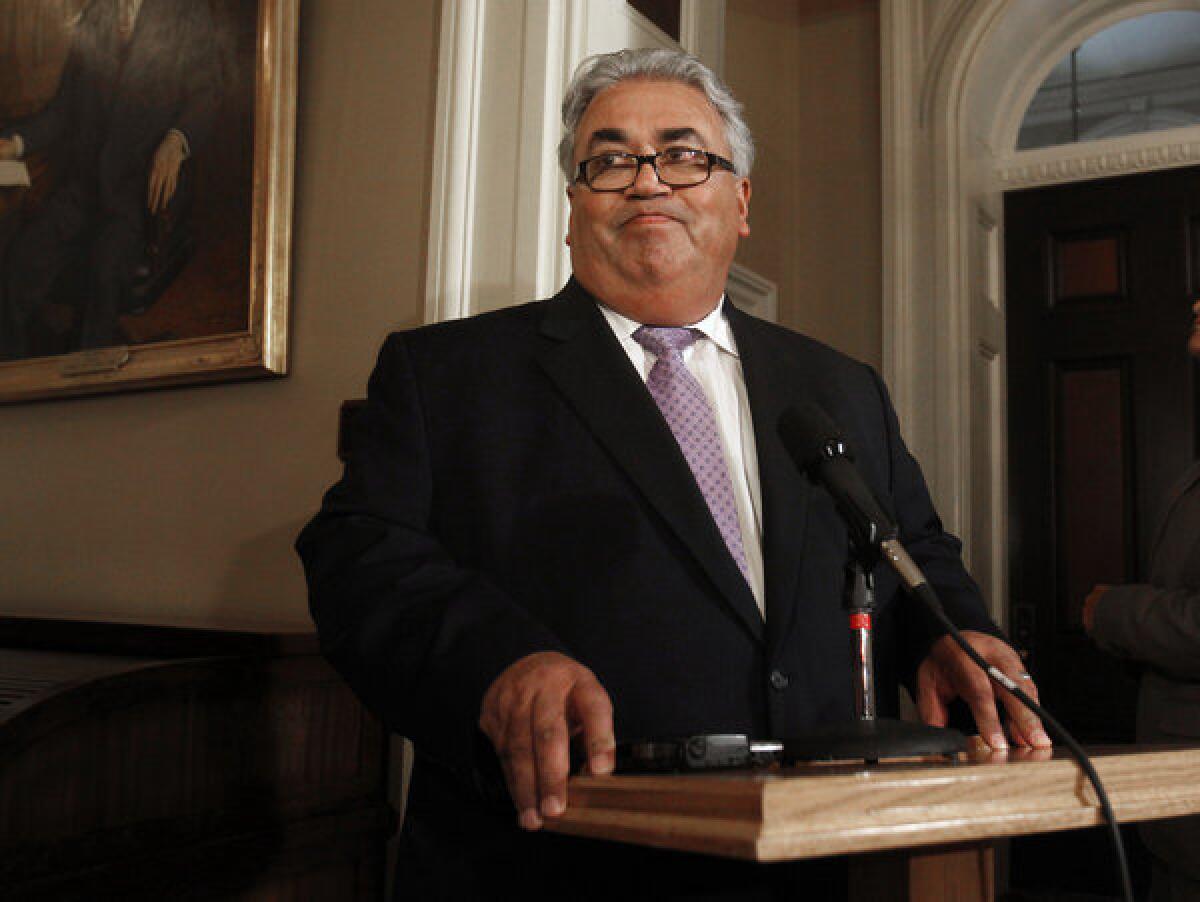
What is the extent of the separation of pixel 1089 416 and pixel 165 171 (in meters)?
3.28

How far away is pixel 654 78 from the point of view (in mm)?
1768

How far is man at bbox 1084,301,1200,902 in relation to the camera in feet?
7.99

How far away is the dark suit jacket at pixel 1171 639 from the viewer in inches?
95.7

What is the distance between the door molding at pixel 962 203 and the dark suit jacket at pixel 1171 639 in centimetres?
102

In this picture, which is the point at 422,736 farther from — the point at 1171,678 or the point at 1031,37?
the point at 1031,37

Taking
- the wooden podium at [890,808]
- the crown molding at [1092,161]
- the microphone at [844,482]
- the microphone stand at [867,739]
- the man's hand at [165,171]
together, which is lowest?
the wooden podium at [890,808]

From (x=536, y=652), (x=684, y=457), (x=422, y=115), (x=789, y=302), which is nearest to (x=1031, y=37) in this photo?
(x=789, y=302)

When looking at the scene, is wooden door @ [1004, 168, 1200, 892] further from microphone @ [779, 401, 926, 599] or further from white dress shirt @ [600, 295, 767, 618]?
microphone @ [779, 401, 926, 599]

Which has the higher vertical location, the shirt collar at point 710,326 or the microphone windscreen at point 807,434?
the shirt collar at point 710,326

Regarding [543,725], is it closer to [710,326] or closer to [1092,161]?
[710,326]

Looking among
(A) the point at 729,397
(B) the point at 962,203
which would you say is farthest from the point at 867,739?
(B) the point at 962,203

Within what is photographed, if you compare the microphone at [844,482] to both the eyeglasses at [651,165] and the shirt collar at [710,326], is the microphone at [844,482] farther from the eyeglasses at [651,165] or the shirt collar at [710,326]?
the eyeglasses at [651,165]

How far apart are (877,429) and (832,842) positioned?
1175mm

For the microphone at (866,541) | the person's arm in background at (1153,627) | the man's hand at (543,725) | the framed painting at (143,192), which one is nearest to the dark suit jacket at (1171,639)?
the person's arm in background at (1153,627)
